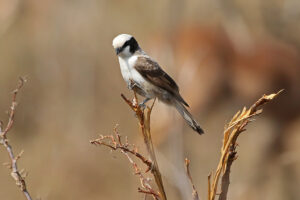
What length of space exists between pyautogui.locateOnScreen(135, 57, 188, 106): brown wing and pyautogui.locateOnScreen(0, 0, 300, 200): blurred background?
8.37ft

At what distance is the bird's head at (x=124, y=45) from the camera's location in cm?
211

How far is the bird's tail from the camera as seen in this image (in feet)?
6.38

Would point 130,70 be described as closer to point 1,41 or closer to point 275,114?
point 275,114

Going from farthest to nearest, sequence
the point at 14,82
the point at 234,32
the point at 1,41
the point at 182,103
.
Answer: the point at 1,41 < the point at 14,82 < the point at 234,32 < the point at 182,103

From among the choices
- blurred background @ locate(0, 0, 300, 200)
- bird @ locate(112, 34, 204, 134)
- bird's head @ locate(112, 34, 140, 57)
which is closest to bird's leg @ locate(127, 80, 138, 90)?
bird @ locate(112, 34, 204, 134)

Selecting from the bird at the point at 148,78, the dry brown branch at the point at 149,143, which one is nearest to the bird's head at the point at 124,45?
the bird at the point at 148,78

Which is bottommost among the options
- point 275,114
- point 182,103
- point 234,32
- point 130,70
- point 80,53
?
point 182,103

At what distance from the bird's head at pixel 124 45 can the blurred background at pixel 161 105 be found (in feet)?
8.28

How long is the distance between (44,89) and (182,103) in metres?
5.96

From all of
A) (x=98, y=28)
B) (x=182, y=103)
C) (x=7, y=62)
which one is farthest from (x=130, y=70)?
(x=7, y=62)

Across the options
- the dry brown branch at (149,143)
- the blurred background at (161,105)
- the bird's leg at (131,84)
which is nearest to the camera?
the dry brown branch at (149,143)

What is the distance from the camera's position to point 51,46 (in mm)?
7898

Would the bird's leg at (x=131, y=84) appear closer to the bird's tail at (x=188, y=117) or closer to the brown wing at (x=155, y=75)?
the brown wing at (x=155, y=75)

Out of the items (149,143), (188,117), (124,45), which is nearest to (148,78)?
(124,45)
